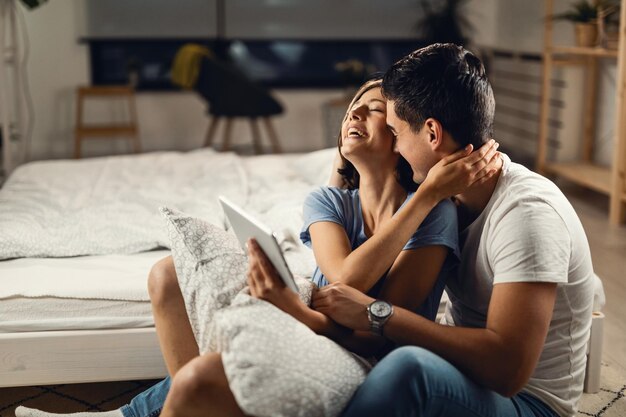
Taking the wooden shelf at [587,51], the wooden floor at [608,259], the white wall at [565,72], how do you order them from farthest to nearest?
the white wall at [565,72]
the wooden shelf at [587,51]
the wooden floor at [608,259]

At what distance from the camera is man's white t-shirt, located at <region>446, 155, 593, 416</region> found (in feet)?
4.36

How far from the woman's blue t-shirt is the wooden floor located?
3.50 feet

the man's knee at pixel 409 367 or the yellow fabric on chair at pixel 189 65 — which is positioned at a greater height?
the yellow fabric on chair at pixel 189 65

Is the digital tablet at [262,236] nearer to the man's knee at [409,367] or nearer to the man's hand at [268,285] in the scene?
the man's hand at [268,285]

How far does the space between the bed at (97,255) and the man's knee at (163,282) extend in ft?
1.38

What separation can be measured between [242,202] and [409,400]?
1800 millimetres

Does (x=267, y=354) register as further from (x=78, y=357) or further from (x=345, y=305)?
(x=78, y=357)

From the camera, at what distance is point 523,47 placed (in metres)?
6.01

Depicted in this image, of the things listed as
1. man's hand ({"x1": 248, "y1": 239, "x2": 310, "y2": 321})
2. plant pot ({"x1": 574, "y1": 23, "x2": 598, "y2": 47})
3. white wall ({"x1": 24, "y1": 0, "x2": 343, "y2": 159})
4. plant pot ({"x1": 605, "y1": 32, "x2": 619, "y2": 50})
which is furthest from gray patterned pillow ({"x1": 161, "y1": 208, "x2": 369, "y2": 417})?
white wall ({"x1": 24, "y1": 0, "x2": 343, "y2": 159})

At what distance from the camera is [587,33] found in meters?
4.60

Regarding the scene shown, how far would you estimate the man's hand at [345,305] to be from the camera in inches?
56.6

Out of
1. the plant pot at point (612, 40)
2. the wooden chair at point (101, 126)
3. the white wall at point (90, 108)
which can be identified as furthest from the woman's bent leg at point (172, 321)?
the white wall at point (90, 108)

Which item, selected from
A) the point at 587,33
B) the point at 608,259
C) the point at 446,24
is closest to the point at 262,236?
the point at 608,259

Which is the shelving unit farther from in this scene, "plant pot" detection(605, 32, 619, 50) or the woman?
the woman
